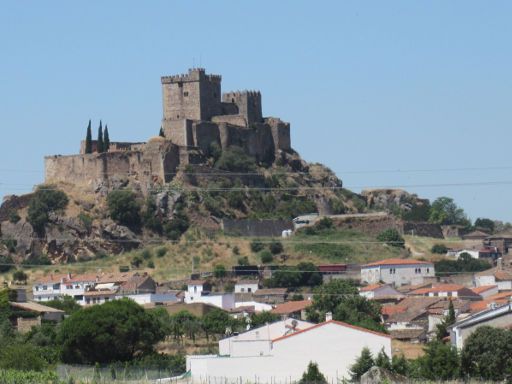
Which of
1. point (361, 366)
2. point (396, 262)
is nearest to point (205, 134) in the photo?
point (396, 262)

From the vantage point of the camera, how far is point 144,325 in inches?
2598

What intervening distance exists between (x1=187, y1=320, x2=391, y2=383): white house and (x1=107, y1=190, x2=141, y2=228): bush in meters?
45.9

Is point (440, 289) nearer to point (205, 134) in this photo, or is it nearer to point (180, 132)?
point (180, 132)

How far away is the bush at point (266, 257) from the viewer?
315 feet

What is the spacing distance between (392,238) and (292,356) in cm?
5228

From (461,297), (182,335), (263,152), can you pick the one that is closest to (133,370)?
(182,335)

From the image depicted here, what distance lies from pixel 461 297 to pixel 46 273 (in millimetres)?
25238

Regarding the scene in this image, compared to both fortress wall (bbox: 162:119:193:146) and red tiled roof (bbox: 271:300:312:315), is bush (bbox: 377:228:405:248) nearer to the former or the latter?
fortress wall (bbox: 162:119:193:146)

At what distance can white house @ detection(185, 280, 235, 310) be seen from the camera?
287 ft

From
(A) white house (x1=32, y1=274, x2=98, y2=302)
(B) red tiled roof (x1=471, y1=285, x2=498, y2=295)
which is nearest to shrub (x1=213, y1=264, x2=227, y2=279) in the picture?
(A) white house (x1=32, y1=274, x2=98, y2=302)

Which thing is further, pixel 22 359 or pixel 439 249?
pixel 439 249

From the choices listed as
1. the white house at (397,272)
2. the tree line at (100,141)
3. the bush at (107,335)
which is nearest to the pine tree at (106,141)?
the tree line at (100,141)

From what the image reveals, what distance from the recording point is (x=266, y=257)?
96.1 metres

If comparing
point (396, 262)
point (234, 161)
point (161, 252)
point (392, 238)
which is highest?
point (234, 161)
